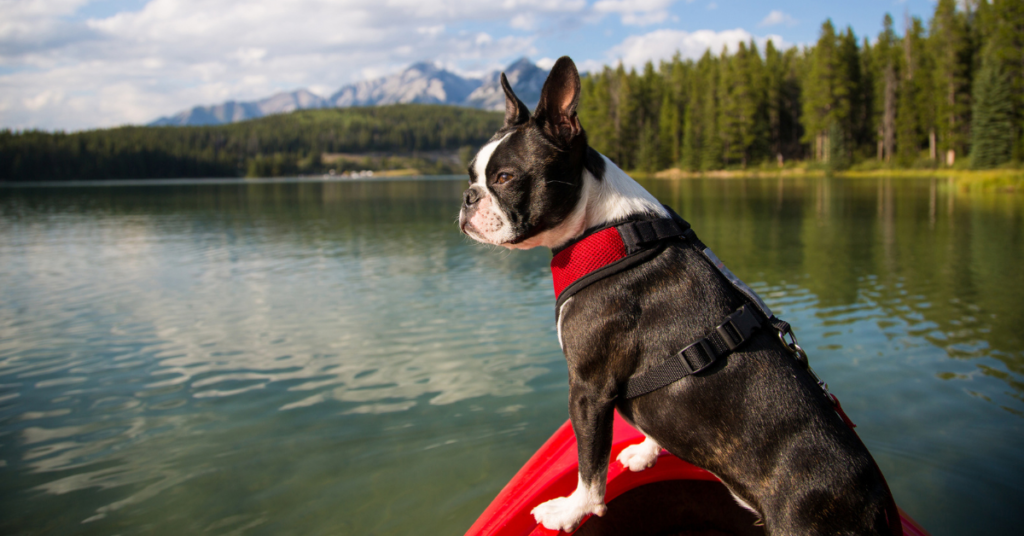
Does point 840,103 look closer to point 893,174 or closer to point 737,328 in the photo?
point 893,174

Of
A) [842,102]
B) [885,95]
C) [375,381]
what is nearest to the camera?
[375,381]

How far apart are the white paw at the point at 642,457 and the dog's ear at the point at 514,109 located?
1883 mm

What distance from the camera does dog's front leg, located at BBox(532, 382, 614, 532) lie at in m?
2.44

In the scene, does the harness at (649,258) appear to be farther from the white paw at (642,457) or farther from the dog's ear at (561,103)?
the white paw at (642,457)

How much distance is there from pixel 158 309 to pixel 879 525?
12906mm

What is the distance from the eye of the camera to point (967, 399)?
240 inches

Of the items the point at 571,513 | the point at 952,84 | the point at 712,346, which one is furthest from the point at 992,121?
the point at 571,513

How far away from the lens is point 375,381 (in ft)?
24.0

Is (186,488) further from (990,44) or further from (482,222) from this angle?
(990,44)

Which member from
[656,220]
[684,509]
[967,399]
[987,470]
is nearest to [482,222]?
[656,220]

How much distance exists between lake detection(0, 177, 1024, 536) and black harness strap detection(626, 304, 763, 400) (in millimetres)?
2862

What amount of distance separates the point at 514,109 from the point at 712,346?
1.55 meters

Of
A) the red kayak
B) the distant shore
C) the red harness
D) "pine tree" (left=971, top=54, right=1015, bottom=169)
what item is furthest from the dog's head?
"pine tree" (left=971, top=54, right=1015, bottom=169)

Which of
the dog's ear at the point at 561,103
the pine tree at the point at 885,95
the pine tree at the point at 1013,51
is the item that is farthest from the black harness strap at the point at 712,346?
the pine tree at the point at 885,95
